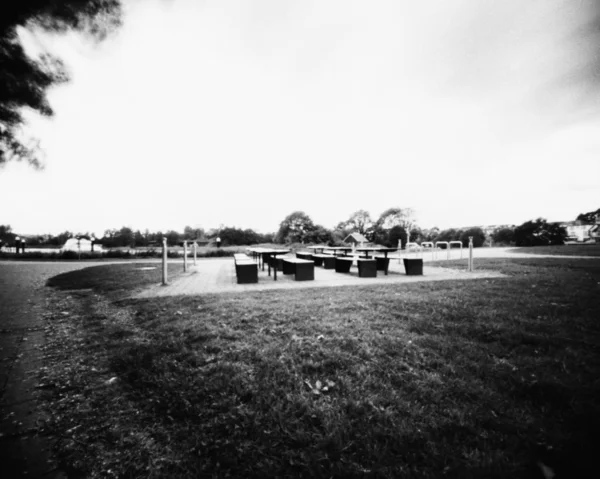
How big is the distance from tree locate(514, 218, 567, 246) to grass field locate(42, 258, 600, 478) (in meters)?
32.2

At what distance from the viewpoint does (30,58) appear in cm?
195

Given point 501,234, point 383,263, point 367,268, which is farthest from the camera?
point 501,234

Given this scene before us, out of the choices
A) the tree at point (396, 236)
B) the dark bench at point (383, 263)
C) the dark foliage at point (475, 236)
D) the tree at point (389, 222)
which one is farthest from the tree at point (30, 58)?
the dark foliage at point (475, 236)

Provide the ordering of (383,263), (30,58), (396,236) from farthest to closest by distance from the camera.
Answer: (396,236), (383,263), (30,58)

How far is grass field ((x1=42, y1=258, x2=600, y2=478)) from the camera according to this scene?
Result: 55.5 inches

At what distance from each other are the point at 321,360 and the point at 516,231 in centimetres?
3766

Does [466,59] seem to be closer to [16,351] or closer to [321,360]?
[321,360]

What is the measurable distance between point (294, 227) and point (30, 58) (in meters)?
33.2

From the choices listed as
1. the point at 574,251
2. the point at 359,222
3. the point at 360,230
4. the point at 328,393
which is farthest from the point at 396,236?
the point at 328,393

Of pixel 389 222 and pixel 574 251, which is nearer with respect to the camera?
pixel 574 251

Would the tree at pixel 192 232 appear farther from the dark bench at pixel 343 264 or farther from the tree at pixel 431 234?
the tree at pixel 431 234

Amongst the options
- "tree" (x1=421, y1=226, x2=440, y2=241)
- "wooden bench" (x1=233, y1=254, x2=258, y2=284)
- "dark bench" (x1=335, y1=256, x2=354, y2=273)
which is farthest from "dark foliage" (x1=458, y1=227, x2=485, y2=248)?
"wooden bench" (x1=233, y1=254, x2=258, y2=284)

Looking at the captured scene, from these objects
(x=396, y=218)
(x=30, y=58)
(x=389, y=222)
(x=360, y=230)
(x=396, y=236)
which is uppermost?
(x=396, y=218)

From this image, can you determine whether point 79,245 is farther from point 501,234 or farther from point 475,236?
point 501,234
